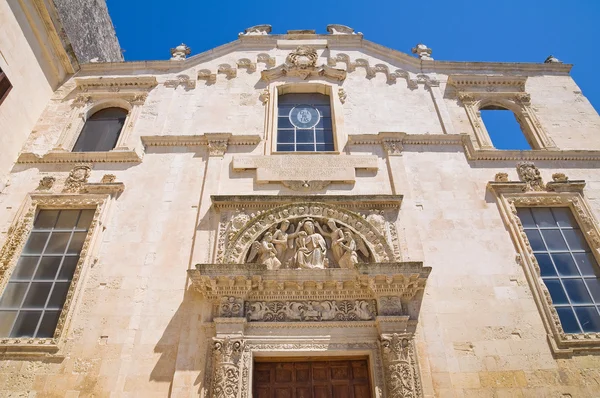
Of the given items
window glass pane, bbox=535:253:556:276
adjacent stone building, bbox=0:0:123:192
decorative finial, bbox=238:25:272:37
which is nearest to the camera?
window glass pane, bbox=535:253:556:276

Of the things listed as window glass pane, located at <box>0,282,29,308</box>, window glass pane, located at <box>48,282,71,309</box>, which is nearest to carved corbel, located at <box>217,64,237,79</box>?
window glass pane, located at <box>48,282,71,309</box>

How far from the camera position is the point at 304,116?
1239 cm

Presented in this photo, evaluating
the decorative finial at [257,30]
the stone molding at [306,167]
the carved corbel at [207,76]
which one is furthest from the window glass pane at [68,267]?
the decorative finial at [257,30]

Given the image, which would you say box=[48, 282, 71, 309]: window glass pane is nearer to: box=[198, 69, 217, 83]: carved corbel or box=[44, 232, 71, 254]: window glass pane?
box=[44, 232, 71, 254]: window glass pane

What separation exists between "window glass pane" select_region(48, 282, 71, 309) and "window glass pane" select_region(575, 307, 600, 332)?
32.0 ft

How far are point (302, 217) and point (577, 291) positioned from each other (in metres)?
5.56

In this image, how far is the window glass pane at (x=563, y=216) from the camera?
993 cm

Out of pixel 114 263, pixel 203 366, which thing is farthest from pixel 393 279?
pixel 114 263

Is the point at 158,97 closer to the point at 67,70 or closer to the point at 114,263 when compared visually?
the point at 67,70

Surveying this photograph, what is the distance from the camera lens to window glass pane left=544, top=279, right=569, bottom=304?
8.76 meters

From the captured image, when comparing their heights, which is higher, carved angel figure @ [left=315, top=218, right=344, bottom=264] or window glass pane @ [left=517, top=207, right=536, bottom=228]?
window glass pane @ [left=517, top=207, right=536, bottom=228]

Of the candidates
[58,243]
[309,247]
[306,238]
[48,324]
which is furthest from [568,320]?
[58,243]

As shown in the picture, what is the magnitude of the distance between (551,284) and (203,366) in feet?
22.3

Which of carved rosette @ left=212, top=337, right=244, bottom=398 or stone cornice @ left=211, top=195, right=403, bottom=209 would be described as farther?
stone cornice @ left=211, top=195, right=403, bottom=209
